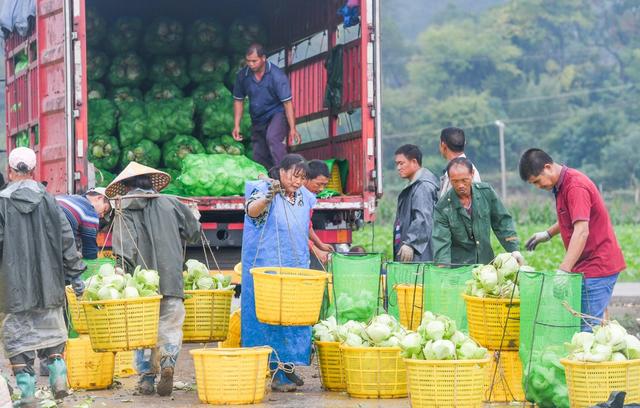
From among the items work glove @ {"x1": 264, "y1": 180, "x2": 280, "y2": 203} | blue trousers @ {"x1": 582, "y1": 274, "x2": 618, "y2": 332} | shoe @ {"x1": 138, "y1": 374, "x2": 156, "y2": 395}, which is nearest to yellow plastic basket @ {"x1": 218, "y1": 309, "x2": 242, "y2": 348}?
shoe @ {"x1": 138, "y1": 374, "x2": 156, "y2": 395}

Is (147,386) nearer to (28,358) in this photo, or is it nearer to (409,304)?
(28,358)

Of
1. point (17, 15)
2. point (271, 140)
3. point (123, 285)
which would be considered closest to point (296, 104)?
point (271, 140)

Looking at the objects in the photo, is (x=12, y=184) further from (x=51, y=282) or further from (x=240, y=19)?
(x=240, y=19)

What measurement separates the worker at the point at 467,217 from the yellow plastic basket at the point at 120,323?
2173 millimetres

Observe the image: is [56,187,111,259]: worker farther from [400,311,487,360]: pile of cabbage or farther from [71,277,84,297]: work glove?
[400,311,487,360]: pile of cabbage

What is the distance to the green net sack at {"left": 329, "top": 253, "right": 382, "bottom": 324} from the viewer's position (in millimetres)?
9336

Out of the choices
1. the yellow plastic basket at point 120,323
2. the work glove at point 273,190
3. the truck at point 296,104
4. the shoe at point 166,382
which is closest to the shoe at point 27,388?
the yellow plastic basket at point 120,323

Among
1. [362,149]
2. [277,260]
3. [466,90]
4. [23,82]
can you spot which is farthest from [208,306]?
[466,90]

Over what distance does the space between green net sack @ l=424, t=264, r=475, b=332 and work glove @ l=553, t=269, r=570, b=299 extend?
1.00 metres

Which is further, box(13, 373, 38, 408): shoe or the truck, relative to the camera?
the truck

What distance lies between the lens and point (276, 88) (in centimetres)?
Result: 1371

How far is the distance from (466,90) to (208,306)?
73979 millimetres

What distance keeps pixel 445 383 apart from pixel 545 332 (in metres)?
0.84

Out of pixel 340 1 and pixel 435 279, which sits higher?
pixel 340 1
